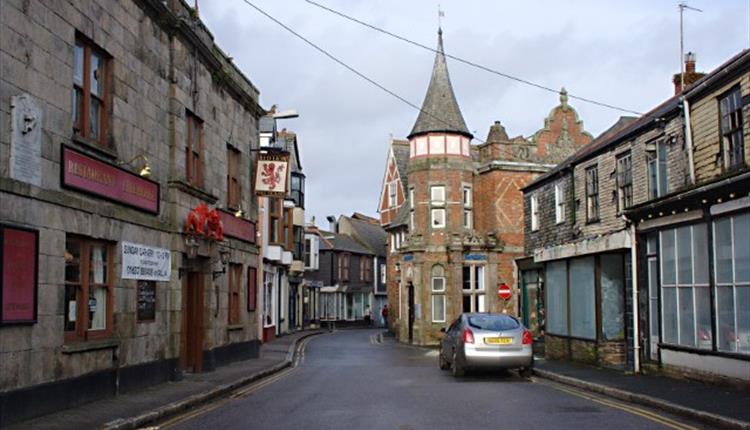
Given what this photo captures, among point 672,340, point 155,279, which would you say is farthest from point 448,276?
point 155,279

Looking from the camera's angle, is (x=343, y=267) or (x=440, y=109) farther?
(x=343, y=267)

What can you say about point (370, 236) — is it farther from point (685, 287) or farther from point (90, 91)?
point (90, 91)

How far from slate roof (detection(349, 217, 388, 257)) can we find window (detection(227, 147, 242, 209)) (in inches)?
2104

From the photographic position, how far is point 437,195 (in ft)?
139

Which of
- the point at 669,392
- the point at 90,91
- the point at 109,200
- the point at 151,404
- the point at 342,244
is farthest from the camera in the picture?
the point at 342,244

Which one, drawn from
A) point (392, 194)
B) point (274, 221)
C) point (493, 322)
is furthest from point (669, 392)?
point (392, 194)

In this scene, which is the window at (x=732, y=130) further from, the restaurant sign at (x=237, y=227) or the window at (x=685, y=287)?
the restaurant sign at (x=237, y=227)

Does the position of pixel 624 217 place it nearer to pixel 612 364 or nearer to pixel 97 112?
pixel 612 364

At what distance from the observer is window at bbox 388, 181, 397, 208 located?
5352cm

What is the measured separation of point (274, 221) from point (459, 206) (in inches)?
362

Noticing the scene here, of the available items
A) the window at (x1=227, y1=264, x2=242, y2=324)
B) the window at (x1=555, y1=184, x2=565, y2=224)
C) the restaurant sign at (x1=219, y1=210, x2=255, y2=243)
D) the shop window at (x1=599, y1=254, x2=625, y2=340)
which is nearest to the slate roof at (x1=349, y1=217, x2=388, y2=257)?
the window at (x1=555, y1=184, x2=565, y2=224)

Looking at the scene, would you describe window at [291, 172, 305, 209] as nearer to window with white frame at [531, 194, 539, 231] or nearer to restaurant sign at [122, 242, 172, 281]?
window with white frame at [531, 194, 539, 231]

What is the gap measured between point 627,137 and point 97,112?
528 inches

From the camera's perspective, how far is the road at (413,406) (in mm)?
11922
